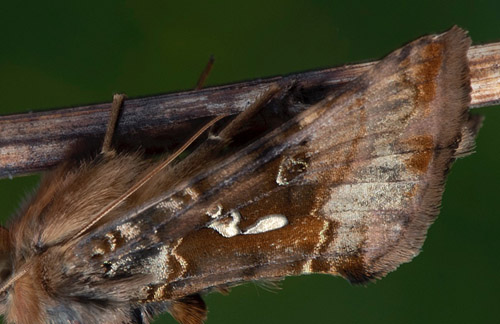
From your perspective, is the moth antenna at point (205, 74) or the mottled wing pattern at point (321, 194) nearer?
the mottled wing pattern at point (321, 194)

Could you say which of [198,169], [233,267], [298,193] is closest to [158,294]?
[233,267]

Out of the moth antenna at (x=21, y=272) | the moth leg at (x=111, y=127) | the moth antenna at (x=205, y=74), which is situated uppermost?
the moth antenna at (x=205, y=74)

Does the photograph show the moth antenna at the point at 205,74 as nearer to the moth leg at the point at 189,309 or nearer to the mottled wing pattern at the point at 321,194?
the mottled wing pattern at the point at 321,194

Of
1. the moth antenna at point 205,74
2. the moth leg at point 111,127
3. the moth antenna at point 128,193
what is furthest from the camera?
the moth antenna at point 205,74

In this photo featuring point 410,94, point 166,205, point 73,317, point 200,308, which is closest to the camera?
point 410,94

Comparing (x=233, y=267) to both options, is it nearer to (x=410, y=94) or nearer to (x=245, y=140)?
(x=245, y=140)

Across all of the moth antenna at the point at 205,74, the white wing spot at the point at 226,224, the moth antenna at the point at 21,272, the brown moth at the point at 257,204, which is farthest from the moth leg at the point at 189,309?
the moth antenna at the point at 205,74

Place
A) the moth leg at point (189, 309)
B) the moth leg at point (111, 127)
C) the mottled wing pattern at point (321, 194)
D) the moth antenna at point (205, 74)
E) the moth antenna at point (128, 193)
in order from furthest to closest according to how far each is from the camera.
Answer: the moth antenna at point (205, 74) → the moth leg at point (189, 309) → the moth leg at point (111, 127) → the moth antenna at point (128, 193) → the mottled wing pattern at point (321, 194)

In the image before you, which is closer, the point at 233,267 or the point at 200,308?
the point at 233,267
